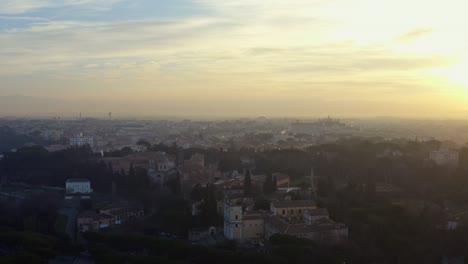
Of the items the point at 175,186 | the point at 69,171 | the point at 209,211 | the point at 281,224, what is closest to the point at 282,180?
the point at 175,186

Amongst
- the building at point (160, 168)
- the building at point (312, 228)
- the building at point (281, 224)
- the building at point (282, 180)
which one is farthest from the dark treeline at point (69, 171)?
the building at point (312, 228)

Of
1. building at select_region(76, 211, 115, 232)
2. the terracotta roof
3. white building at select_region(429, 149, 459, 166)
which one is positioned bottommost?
building at select_region(76, 211, 115, 232)

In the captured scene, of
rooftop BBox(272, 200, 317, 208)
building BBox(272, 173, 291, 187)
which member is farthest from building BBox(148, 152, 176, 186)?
rooftop BBox(272, 200, 317, 208)

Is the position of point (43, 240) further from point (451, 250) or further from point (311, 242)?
point (451, 250)

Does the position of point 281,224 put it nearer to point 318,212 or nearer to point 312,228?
point 312,228

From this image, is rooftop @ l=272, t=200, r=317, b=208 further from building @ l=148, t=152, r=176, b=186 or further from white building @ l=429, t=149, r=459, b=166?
white building @ l=429, t=149, r=459, b=166

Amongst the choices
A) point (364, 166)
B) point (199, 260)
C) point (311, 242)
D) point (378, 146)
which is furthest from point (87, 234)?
point (378, 146)

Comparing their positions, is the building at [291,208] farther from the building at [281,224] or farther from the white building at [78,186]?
the white building at [78,186]
